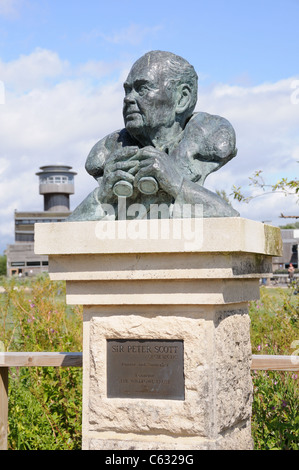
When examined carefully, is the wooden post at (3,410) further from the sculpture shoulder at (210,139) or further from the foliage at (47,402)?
the sculpture shoulder at (210,139)

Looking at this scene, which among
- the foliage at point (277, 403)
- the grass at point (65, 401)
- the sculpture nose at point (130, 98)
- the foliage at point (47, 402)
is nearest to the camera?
the sculpture nose at point (130, 98)

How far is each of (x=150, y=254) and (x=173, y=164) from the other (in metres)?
0.63

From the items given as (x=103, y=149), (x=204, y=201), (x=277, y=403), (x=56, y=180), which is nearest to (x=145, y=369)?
(x=204, y=201)

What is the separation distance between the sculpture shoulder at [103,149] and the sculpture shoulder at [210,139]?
0.39 meters

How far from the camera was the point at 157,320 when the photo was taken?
326 cm

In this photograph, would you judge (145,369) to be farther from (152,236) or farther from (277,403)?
(277,403)

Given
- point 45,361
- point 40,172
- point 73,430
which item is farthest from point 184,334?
point 40,172

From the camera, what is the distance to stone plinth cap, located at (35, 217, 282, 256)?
9.93 ft

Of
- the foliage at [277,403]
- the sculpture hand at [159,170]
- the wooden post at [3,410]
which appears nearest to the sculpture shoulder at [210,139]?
the sculpture hand at [159,170]

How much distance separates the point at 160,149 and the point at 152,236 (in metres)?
0.71
